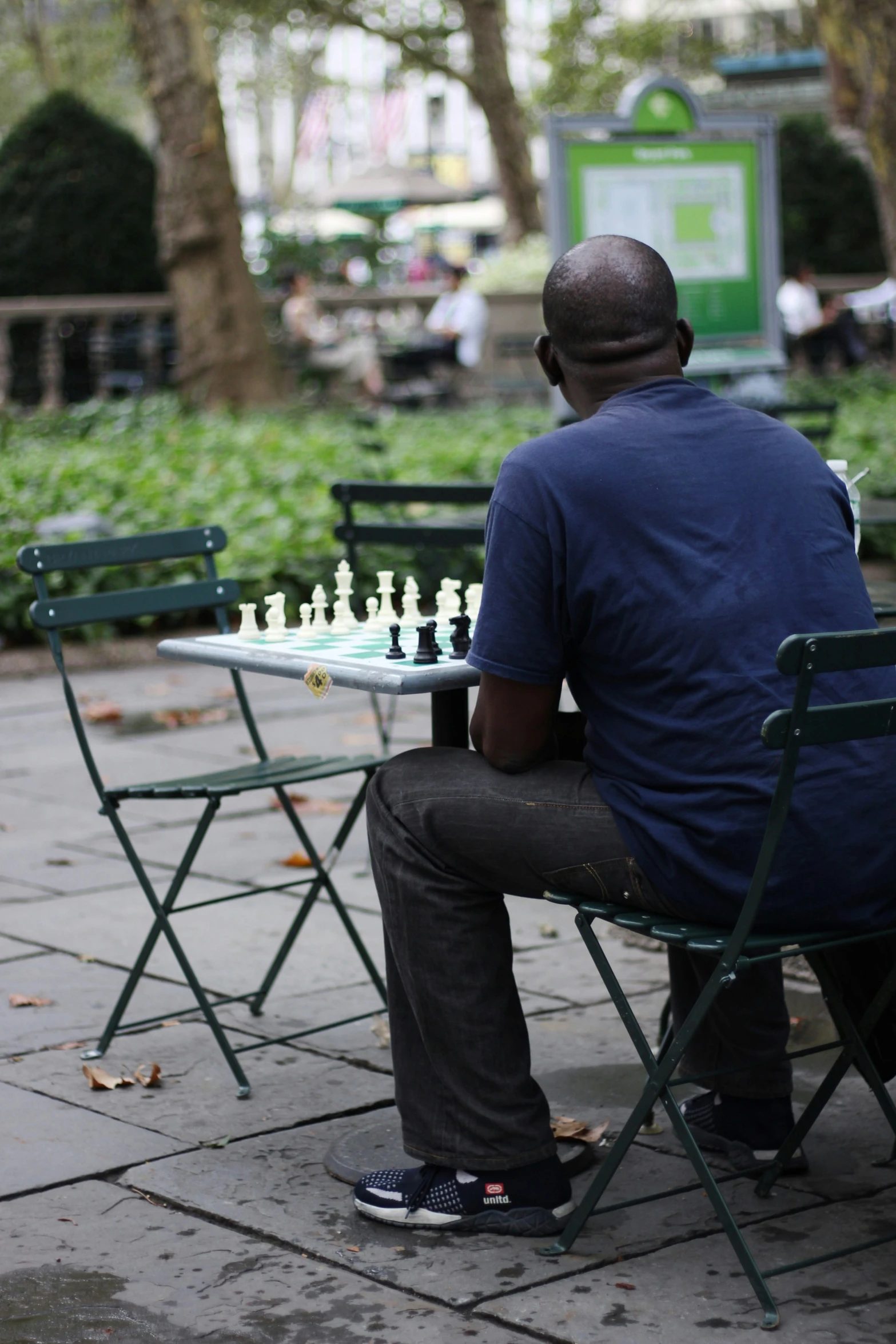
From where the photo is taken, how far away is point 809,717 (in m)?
2.63

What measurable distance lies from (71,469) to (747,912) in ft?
32.1

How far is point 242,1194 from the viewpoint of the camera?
130 inches

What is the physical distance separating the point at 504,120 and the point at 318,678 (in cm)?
2409

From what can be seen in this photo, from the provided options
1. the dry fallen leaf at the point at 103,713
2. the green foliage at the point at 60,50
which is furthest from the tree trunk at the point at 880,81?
the green foliage at the point at 60,50

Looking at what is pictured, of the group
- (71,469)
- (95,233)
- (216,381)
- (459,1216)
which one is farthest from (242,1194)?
(95,233)

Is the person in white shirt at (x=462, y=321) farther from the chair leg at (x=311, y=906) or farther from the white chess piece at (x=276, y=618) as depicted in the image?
the white chess piece at (x=276, y=618)

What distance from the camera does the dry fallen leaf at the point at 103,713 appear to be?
312 inches

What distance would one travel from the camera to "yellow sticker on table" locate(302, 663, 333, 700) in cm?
328

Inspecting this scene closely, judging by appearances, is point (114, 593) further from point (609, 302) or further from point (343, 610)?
point (609, 302)

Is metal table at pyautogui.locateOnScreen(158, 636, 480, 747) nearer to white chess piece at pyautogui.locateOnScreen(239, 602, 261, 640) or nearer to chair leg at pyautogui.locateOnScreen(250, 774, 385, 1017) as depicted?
white chess piece at pyautogui.locateOnScreen(239, 602, 261, 640)

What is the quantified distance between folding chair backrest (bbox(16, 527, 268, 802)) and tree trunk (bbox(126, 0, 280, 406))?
41.7 feet

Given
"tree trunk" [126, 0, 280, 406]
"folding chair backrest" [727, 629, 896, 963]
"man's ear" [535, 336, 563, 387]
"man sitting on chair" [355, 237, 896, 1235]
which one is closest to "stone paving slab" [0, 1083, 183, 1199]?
"man sitting on chair" [355, 237, 896, 1235]

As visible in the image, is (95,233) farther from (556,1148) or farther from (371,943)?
(556,1148)

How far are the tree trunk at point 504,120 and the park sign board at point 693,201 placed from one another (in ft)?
54.5
